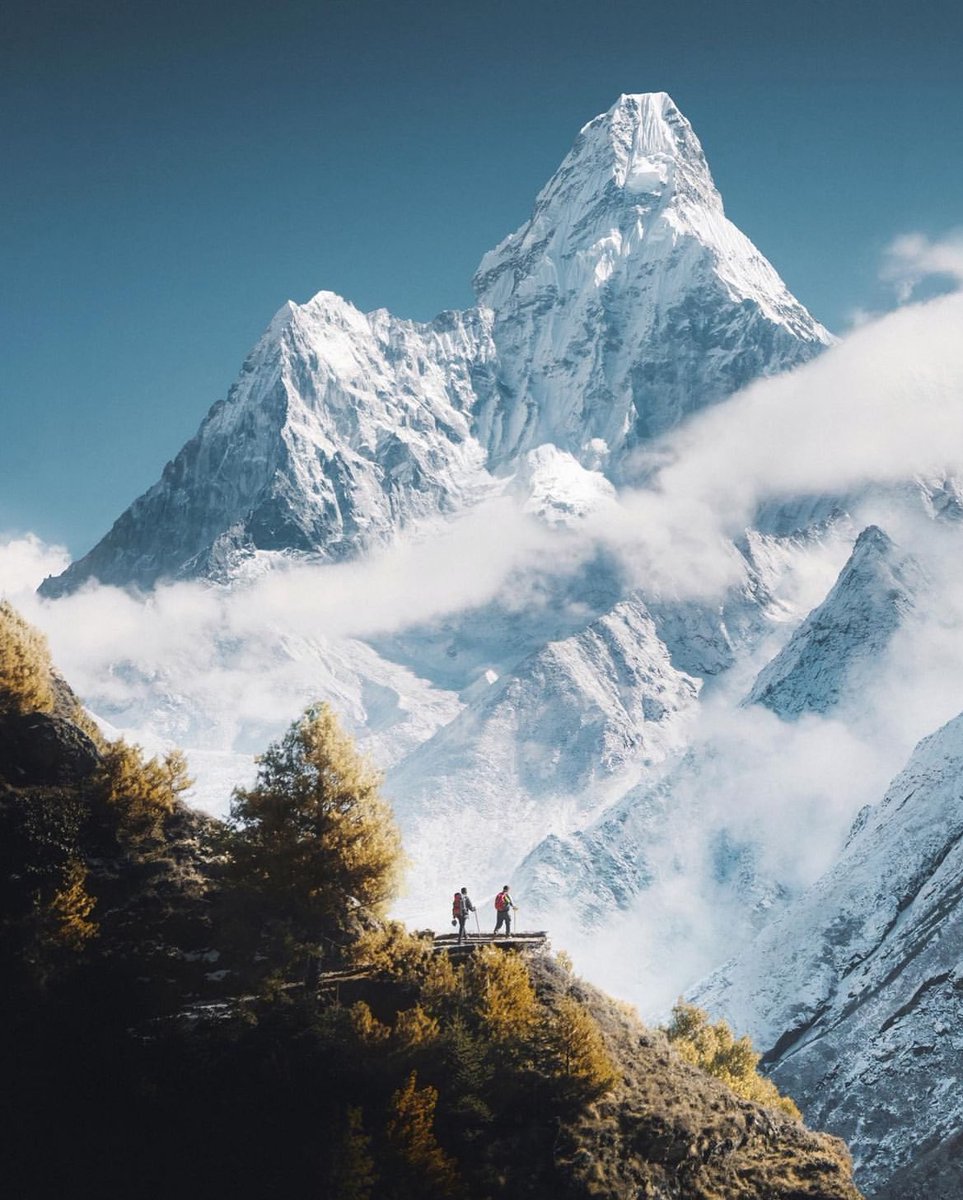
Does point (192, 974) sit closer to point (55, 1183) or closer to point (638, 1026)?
point (55, 1183)

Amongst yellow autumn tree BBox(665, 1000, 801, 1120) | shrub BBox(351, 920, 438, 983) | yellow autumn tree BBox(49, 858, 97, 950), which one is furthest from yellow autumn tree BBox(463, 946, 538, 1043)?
yellow autumn tree BBox(665, 1000, 801, 1120)

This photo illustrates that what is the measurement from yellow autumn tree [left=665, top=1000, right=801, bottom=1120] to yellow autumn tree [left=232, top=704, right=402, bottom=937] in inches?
1627

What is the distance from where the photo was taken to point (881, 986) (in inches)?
4906

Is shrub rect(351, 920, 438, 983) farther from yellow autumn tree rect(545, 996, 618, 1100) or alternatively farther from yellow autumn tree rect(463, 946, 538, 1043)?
yellow autumn tree rect(545, 996, 618, 1100)

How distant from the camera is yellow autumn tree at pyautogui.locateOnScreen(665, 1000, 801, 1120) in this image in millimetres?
75537

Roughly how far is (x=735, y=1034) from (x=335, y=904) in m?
115

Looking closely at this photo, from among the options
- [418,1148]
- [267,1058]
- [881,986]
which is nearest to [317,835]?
[267,1058]

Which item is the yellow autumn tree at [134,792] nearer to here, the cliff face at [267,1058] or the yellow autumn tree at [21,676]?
the cliff face at [267,1058]

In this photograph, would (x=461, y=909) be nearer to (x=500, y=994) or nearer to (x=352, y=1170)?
(x=500, y=994)

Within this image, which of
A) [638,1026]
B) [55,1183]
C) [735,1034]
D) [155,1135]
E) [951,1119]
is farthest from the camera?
[735,1034]

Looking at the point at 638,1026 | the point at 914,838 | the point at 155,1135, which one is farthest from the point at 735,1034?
the point at 155,1135

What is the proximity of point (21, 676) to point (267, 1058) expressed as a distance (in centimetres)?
1999

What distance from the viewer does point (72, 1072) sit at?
33344 mm

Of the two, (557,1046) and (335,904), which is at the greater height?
(335,904)
